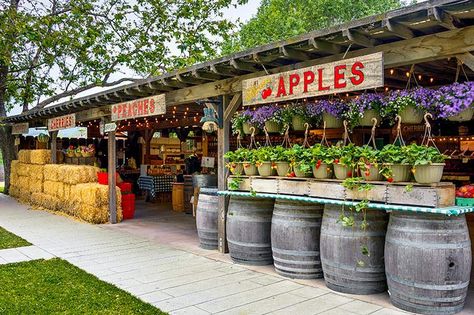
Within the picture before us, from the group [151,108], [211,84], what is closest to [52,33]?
[151,108]

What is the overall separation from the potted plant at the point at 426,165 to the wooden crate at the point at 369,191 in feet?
0.21

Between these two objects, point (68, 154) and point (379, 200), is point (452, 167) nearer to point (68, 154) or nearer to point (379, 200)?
point (379, 200)

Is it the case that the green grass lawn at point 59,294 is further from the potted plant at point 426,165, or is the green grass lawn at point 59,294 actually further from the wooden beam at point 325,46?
the wooden beam at point 325,46

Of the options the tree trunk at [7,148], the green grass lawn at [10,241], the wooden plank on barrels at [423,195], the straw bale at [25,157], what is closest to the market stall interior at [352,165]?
the wooden plank on barrels at [423,195]

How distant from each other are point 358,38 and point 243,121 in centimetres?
226

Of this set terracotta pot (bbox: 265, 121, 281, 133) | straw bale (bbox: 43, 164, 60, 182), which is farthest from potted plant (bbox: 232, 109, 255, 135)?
straw bale (bbox: 43, 164, 60, 182)

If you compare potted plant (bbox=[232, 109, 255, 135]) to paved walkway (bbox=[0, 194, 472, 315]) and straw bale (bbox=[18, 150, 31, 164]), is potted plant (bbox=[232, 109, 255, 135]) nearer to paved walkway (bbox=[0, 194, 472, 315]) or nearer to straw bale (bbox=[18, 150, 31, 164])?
paved walkway (bbox=[0, 194, 472, 315])

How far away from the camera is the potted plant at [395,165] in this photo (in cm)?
399

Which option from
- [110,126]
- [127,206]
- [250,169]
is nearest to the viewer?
[250,169]

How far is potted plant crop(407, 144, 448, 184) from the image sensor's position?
12.6 ft

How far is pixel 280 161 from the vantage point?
5230 millimetres

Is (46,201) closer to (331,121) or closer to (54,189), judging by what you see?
(54,189)

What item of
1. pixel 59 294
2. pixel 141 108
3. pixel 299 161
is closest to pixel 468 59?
pixel 299 161

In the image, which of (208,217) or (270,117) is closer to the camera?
(270,117)
